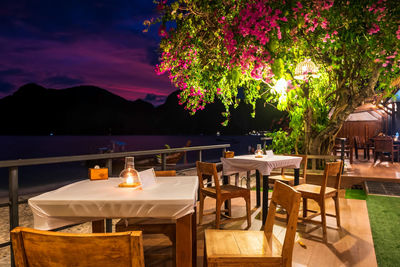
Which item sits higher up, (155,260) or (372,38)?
(372,38)

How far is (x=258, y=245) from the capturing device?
1683mm

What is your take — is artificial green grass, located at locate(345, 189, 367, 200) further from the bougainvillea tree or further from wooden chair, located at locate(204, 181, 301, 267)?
wooden chair, located at locate(204, 181, 301, 267)

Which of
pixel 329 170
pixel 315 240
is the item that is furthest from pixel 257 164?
pixel 315 240

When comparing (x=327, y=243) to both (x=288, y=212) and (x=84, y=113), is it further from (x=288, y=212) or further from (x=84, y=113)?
(x=84, y=113)

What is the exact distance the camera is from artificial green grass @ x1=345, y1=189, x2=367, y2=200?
5.33 meters

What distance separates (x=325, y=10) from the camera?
254cm

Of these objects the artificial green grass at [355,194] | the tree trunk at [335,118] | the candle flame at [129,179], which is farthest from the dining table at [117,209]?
the tree trunk at [335,118]

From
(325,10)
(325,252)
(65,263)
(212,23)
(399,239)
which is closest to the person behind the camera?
(65,263)

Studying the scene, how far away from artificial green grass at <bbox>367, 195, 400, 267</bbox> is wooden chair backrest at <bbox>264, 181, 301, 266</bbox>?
1530 millimetres

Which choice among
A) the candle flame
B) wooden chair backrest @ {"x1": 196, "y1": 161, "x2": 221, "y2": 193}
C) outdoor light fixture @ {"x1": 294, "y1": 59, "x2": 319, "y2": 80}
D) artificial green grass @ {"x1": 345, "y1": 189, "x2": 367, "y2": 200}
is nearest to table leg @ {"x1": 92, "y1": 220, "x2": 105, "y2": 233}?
the candle flame

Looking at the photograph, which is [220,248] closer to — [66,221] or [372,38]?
[66,221]

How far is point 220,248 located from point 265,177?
2215 millimetres

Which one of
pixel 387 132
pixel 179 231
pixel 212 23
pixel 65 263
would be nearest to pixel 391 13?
pixel 212 23

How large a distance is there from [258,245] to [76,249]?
1177 millimetres
